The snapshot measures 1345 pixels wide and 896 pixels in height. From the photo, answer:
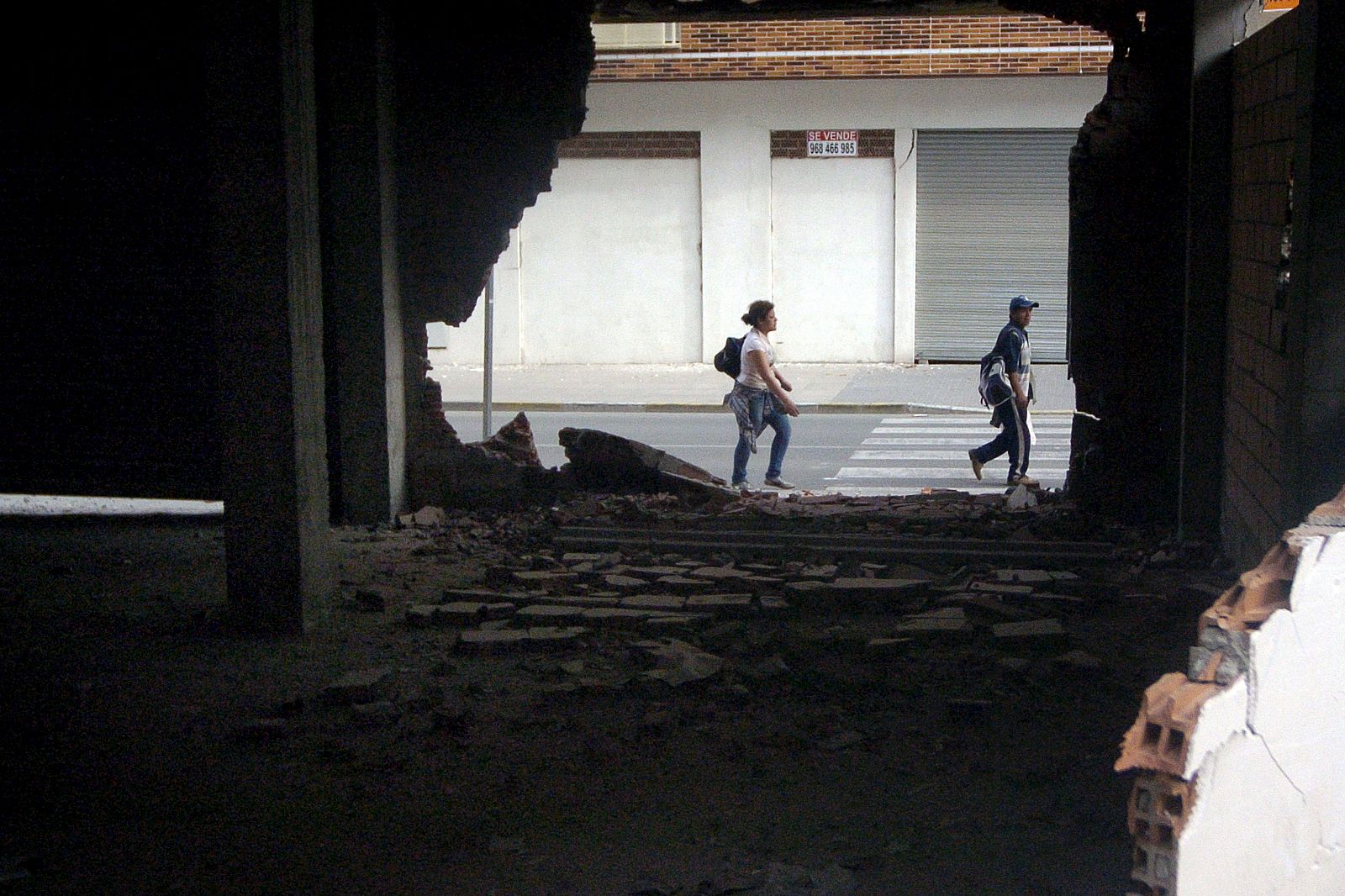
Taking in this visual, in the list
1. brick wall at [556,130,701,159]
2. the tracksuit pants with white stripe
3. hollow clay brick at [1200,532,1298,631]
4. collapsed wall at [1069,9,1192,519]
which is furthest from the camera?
brick wall at [556,130,701,159]

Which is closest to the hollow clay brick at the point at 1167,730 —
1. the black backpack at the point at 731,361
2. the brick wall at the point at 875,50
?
the black backpack at the point at 731,361

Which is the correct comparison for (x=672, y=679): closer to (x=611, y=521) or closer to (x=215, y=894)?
(x=215, y=894)

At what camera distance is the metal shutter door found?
24359 millimetres

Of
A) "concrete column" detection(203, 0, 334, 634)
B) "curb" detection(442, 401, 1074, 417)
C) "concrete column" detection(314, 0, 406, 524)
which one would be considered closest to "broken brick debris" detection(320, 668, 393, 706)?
"concrete column" detection(203, 0, 334, 634)

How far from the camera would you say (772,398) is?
13305 millimetres

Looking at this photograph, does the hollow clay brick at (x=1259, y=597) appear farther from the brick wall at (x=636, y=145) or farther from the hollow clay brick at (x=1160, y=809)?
the brick wall at (x=636, y=145)

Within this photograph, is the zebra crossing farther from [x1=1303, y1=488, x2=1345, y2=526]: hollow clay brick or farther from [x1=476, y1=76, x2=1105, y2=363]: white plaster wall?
[x1=1303, y1=488, x2=1345, y2=526]: hollow clay brick

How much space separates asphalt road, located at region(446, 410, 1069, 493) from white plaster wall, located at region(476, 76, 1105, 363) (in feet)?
16.4

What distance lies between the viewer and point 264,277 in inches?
287

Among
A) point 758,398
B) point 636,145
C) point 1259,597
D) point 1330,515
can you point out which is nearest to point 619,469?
point 758,398

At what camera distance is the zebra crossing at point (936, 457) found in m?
14.1

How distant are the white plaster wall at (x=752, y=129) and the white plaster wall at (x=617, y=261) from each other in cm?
5

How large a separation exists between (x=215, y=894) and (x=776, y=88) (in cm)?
2146

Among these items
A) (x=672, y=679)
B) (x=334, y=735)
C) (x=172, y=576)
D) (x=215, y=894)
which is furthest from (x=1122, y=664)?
(x=172, y=576)
